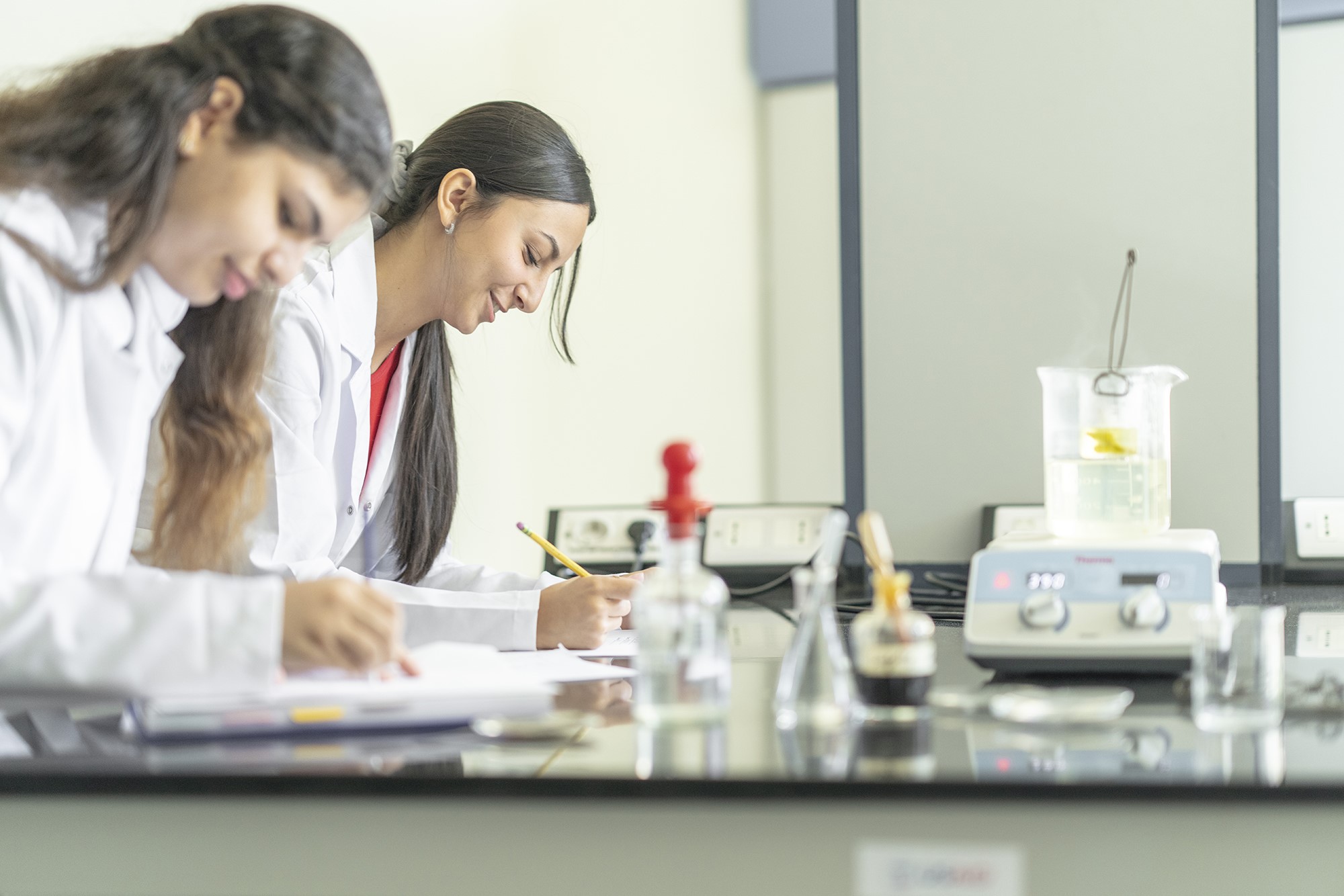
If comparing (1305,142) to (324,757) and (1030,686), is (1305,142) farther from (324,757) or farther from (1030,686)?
(324,757)

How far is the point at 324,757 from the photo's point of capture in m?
0.76

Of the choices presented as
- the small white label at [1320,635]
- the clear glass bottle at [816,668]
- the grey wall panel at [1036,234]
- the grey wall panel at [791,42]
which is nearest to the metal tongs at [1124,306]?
the grey wall panel at [1036,234]

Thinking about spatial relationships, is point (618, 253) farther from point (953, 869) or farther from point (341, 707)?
point (953, 869)

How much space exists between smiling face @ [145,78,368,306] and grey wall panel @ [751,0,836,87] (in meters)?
2.86

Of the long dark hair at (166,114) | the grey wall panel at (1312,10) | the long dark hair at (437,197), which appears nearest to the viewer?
the long dark hair at (166,114)

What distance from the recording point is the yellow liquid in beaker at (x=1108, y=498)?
→ 114cm

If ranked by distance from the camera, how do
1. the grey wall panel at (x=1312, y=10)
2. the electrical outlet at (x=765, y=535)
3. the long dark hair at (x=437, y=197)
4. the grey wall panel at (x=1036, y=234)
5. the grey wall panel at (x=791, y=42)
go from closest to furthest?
the long dark hair at (x=437, y=197)
the grey wall panel at (x=1036, y=234)
the electrical outlet at (x=765, y=535)
the grey wall panel at (x=1312, y=10)
the grey wall panel at (x=791, y=42)

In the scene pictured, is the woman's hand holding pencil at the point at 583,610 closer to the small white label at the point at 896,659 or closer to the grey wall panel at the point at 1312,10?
the small white label at the point at 896,659

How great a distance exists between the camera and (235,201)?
0.96 metres

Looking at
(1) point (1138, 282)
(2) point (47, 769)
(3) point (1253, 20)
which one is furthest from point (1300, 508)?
(2) point (47, 769)

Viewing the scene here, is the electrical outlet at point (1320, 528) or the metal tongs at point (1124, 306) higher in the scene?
the metal tongs at point (1124, 306)

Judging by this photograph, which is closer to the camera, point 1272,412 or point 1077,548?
point 1077,548

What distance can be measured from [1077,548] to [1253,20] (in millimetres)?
1051

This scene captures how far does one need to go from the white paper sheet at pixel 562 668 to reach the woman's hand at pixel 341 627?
196 millimetres
